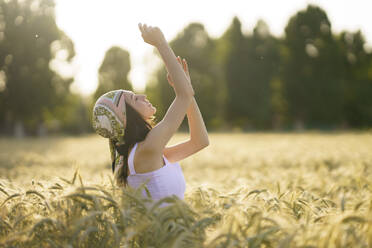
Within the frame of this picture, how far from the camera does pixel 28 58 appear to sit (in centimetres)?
3319

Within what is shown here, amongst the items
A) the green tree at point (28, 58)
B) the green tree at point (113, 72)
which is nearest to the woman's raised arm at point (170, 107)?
the green tree at point (28, 58)

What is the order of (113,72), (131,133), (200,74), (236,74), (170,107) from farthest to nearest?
(113,72) < (200,74) < (236,74) < (131,133) < (170,107)

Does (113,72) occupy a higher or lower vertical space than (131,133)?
higher

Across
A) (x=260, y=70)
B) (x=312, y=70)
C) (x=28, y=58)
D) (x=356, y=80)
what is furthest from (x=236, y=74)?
(x=28, y=58)

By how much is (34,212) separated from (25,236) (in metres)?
0.61

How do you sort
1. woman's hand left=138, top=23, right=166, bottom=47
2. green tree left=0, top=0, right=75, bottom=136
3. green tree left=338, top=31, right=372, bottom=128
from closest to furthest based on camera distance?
woman's hand left=138, top=23, right=166, bottom=47
green tree left=0, top=0, right=75, bottom=136
green tree left=338, top=31, right=372, bottom=128

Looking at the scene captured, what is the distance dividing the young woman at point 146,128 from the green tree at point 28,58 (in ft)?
109

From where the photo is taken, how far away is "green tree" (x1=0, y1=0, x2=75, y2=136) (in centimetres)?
3225

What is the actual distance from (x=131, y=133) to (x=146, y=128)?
0.14m

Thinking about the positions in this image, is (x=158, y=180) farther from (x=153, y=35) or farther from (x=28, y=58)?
(x=28, y=58)

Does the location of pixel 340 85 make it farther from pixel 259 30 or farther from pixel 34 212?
pixel 34 212

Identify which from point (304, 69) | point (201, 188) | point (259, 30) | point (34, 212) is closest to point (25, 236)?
point (34, 212)

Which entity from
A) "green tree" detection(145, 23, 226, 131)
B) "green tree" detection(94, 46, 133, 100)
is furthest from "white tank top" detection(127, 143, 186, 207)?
"green tree" detection(94, 46, 133, 100)

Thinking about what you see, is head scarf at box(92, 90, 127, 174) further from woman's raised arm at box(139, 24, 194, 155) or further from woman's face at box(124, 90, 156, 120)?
woman's raised arm at box(139, 24, 194, 155)
